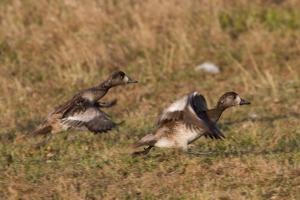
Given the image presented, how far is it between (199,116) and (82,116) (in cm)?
126

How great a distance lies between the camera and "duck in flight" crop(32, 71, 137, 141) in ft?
27.3

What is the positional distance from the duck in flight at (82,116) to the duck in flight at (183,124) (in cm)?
44

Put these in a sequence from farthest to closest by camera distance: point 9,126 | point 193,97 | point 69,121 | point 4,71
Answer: point 4,71, point 9,126, point 69,121, point 193,97

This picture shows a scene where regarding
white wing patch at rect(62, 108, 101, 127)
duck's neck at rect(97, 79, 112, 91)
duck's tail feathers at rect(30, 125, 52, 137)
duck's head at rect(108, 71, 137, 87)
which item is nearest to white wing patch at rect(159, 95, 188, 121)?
white wing patch at rect(62, 108, 101, 127)

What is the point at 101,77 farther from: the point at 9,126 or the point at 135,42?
the point at 9,126

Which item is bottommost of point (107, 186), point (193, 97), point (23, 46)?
point (107, 186)

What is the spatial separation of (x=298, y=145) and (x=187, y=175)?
169 centimetres

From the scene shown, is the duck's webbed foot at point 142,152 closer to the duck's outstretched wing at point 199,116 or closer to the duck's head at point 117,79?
the duck's outstretched wing at point 199,116

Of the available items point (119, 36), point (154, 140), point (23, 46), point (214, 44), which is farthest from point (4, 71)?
point (154, 140)

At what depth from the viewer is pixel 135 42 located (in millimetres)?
13094

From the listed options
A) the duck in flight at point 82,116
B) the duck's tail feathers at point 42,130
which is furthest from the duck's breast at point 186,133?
the duck's tail feathers at point 42,130

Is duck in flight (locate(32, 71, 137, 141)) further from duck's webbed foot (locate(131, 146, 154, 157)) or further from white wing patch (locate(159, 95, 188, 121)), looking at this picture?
white wing patch (locate(159, 95, 188, 121))

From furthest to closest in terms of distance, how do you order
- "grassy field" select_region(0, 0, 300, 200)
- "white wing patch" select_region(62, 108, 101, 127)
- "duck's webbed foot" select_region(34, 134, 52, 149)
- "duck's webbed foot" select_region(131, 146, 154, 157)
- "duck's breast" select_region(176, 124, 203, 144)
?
1. "duck's webbed foot" select_region(34, 134, 52, 149)
2. "white wing patch" select_region(62, 108, 101, 127)
3. "duck's webbed foot" select_region(131, 146, 154, 157)
4. "duck's breast" select_region(176, 124, 203, 144)
5. "grassy field" select_region(0, 0, 300, 200)

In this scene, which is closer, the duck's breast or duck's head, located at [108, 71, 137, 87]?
the duck's breast
